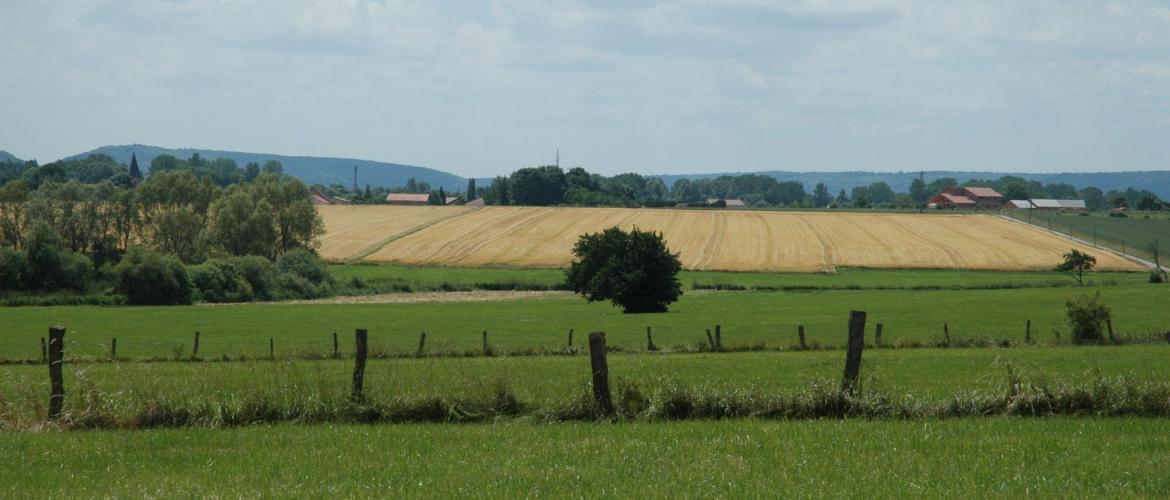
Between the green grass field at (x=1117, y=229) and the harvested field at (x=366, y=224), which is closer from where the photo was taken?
the green grass field at (x=1117, y=229)

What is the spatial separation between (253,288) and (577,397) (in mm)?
75680

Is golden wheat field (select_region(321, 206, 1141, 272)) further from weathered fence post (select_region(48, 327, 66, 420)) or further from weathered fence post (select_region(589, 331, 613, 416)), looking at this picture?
weathered fence post (select_region(48, 327, 66, 420))

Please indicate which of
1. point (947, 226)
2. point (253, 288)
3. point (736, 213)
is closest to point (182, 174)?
point (253, 288)

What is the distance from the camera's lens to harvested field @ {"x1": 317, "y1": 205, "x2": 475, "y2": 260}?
115 metres

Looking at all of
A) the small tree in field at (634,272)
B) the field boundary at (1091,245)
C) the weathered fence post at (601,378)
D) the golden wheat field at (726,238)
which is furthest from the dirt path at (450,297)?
the weathered fence post at (601,378)

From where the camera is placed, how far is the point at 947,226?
427 ft

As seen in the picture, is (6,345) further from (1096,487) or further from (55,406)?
(1096,487)

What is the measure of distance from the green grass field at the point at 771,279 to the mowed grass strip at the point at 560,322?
5.71 metres

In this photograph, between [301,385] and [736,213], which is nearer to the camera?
[301,385]

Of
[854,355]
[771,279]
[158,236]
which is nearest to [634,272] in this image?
[771,279]

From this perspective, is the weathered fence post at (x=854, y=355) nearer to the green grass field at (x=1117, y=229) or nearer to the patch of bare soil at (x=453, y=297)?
the patch of bare soil at (x=453, y=297)

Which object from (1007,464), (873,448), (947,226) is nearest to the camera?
(1007,464)

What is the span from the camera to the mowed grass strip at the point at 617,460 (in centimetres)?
1191

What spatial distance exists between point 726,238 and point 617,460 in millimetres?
108026
